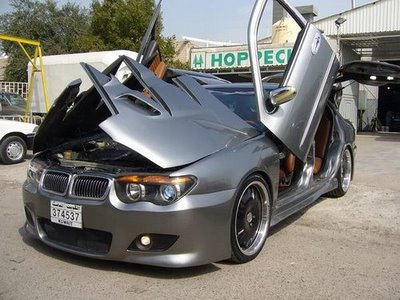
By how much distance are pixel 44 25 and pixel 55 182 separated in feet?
117

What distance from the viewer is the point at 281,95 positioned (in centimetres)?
456

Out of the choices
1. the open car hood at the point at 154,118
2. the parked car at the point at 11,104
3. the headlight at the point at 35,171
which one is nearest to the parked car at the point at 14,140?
the parked car at the point at 11,104

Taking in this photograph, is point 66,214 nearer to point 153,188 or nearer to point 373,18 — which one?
point 153,188

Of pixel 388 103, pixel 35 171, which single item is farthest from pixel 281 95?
pixel 388 103

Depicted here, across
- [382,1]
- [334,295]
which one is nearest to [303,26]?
[334,295]

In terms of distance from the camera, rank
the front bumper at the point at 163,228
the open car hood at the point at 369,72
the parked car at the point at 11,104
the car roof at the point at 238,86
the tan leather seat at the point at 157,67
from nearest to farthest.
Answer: the front bumper at the point at 163,228
the tan leather seat at the point at 157,67
the car roof at the point at 238,86
the open car hood at the point at 369,72
the parked car at the point at 11,104

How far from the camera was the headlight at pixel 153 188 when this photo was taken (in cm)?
372

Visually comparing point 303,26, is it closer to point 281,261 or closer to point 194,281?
point 281,261

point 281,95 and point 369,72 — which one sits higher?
point 369,72

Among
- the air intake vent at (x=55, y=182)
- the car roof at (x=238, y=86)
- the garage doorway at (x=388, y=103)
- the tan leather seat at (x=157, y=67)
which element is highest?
the tan leather seat at (x=157, y=67)

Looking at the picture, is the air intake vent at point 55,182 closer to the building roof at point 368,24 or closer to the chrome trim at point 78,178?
the chrome trim at point 78,178

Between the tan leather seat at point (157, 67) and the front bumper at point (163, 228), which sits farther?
the tan leather seat at point (157, 67)

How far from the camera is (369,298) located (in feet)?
12.0

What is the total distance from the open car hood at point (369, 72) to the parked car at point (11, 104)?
35.0 ft
